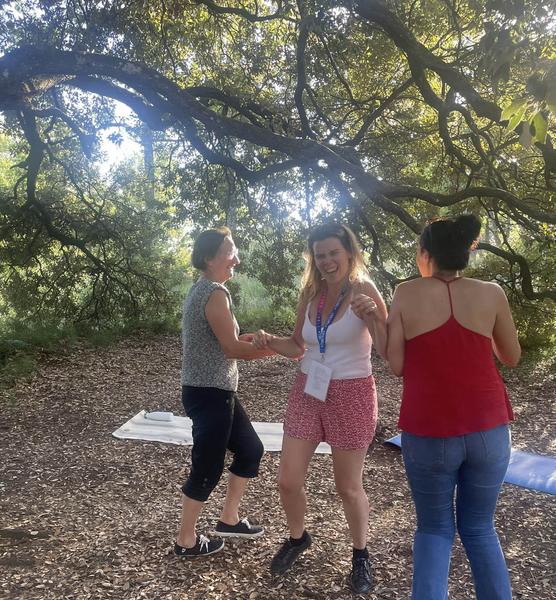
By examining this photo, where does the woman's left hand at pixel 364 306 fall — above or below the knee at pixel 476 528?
above

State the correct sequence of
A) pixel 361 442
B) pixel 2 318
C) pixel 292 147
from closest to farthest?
pixel 361 442, pixel 292 147, pixel 2 318

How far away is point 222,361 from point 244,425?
40 centimetres

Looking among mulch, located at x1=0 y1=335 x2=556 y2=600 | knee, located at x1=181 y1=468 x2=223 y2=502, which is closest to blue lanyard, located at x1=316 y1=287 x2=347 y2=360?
knee, located at x1=181 y1=468 x2=223 y2=502

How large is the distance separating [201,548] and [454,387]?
1619 mm

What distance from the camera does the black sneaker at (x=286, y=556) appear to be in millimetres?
2670

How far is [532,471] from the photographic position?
4.08 metres

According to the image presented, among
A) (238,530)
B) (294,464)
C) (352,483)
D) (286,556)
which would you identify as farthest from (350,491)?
(238,530)

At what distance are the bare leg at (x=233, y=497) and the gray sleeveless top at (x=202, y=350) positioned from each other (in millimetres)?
556

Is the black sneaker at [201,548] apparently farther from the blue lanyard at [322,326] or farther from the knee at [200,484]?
the blue lanyard at [322,326]

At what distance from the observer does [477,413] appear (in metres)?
1.85

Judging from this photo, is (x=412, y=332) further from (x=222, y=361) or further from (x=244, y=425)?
(x=244, y=425)

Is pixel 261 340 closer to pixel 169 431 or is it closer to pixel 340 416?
pixel 340 416

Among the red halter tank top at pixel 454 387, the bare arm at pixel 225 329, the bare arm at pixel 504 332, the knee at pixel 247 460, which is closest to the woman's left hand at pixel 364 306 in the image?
the red halter tank top at pixel 454 387

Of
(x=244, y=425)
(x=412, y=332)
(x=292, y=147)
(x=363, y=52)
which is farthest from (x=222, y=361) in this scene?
(x=363, y=52)
